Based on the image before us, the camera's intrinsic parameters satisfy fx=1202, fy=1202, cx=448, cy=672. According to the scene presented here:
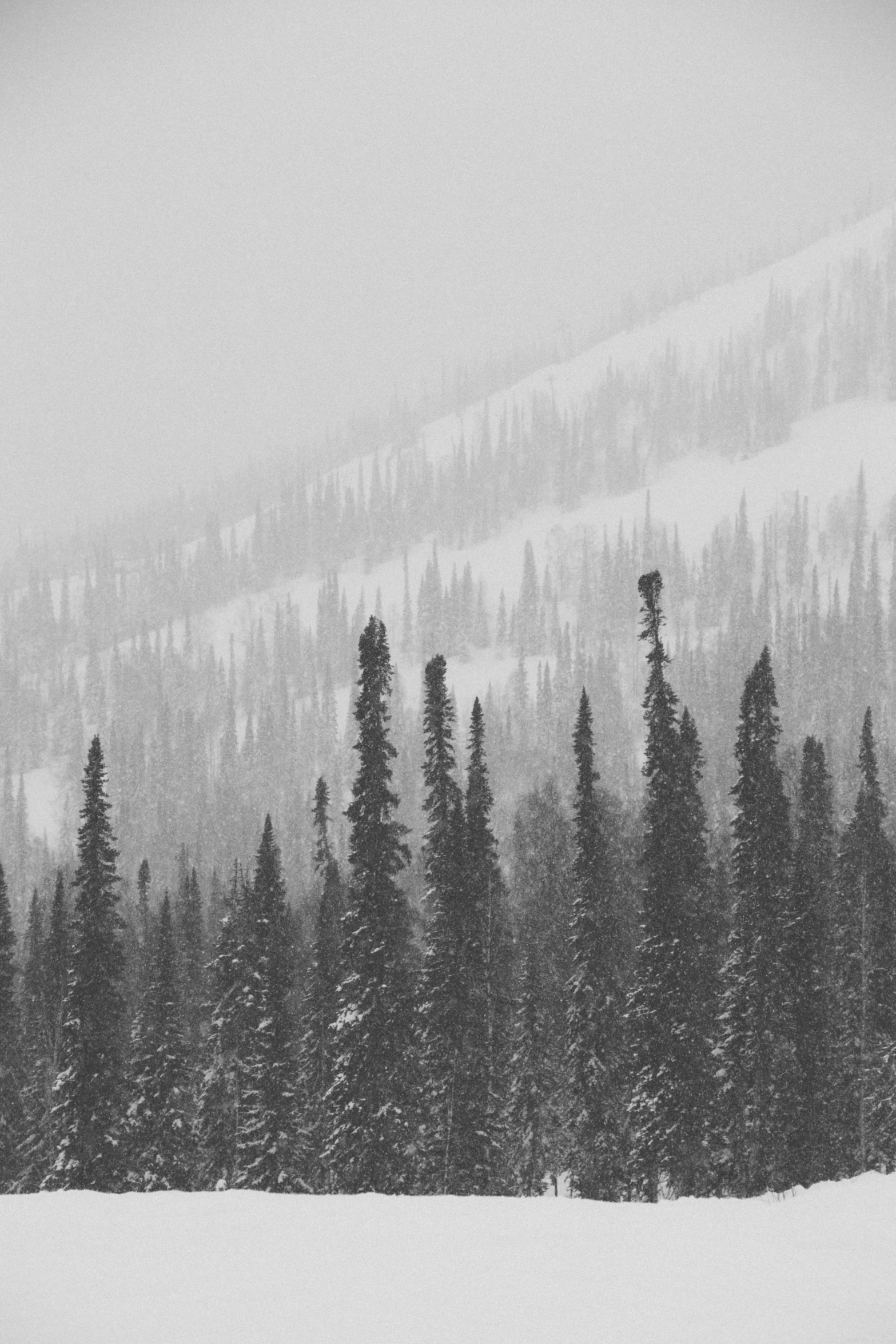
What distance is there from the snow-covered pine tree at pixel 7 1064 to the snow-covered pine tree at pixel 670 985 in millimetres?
24327

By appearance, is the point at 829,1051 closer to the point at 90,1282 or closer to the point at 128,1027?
the point at 90,1282

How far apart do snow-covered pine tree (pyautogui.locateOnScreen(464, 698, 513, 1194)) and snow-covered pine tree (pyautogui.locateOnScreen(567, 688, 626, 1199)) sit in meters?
2.64

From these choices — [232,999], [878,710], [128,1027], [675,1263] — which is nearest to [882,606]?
[878,710]

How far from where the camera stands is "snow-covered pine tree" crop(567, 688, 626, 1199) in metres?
39.4

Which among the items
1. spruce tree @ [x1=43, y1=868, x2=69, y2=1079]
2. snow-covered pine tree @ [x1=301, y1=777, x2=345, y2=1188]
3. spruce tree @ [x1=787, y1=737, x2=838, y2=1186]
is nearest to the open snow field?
spruce tree @ [x1=787, y1=737, x2=838, y2=1186]

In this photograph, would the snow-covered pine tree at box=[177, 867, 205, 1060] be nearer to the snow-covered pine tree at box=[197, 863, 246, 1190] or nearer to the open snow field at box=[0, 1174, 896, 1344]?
the snow-covered pine tree at box=[197, 863, 246, 1190]

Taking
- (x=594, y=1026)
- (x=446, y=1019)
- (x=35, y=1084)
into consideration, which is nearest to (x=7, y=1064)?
(x=35, y=1084)

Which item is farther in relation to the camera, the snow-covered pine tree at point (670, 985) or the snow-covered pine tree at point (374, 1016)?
the snow-covered pine tree at point (670, 985)

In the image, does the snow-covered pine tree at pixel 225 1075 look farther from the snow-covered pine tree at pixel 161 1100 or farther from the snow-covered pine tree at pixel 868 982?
the snow-covered pine tree at pixel 868 982

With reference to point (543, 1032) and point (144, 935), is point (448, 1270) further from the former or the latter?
point (144, 935)

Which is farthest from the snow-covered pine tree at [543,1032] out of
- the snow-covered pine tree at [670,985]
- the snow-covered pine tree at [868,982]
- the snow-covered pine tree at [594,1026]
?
A: the snow-covered pine tree at [868,982]

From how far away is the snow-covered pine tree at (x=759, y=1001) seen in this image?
35875 millimetres

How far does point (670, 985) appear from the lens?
119ft

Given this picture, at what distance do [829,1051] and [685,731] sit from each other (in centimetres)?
1164
